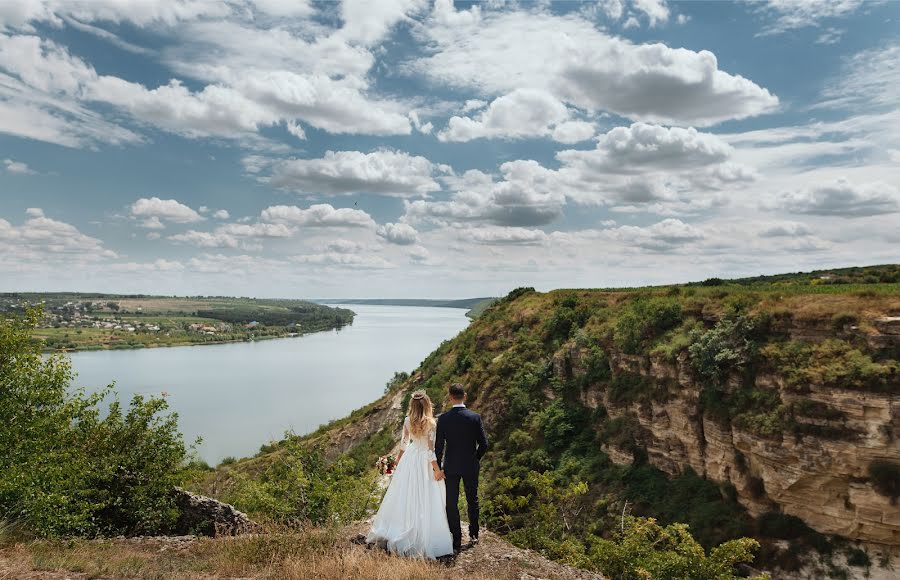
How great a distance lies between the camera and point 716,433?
661 inches

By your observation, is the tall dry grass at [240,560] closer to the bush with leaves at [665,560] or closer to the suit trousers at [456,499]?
the suit trousers at [456,499]

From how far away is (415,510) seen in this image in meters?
6.55

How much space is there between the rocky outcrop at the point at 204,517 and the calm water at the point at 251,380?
23350 mm

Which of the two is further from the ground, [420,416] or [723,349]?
[420,416]

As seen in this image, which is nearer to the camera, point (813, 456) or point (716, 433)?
point (813, 456)

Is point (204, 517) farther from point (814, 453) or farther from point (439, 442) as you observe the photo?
point (814, 453)

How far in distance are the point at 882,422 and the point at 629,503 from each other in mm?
7450

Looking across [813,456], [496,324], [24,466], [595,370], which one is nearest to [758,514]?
[813,456]

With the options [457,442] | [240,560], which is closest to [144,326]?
[240,560]

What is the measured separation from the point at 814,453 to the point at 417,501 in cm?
1226

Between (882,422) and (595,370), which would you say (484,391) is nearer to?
(595,370)

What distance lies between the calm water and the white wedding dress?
2725 cm

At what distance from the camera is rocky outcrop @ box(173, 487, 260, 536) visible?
29.7ft

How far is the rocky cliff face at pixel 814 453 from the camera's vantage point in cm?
1332
